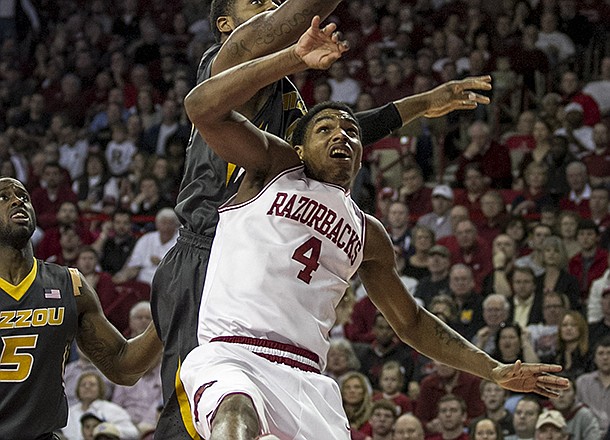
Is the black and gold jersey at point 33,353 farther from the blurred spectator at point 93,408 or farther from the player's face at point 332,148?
the blurred spectator at point 93,408

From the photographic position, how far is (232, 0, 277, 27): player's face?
4.92 metres

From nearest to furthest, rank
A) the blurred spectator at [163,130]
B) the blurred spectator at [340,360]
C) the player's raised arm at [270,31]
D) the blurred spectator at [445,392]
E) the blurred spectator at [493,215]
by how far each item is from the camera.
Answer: the player's raised arm at [270,31] → the blurred spectator at [445,392] → the blurred spectator at [340,360] → the blurred spectator at [493,215] → the blurred spectator at [163,130]

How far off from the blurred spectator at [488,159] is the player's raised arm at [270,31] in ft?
25.9

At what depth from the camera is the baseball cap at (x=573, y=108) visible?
1267 cm

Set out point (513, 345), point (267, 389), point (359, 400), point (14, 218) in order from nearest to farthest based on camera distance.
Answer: point (267, 389) < point (14, 218) < point (359, 400) < point (513, 345)

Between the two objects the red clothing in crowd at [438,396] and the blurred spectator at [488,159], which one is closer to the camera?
the red clothing in crowd at [438,396]

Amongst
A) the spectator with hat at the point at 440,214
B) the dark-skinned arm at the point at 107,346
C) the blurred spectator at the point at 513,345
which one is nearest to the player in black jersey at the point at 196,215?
the dark-skinned arm at the point at 107,346

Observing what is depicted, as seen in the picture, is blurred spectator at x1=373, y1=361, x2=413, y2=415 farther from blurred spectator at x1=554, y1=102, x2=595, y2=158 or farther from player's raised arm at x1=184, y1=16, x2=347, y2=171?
player's raised arm at x1=184, y1=16, x2=347, y2=171

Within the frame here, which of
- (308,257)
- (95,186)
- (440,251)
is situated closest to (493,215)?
(440,251)

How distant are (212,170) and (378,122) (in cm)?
96

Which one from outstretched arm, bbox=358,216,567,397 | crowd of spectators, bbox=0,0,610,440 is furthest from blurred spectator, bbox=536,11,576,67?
outstretched arm, bbox=358,216,567,397

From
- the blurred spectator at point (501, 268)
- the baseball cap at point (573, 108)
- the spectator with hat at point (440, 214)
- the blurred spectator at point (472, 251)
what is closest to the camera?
the blurred spectator at point (501, 268)

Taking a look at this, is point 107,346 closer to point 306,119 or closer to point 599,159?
point 306,119

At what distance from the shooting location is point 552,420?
819 centimetres
